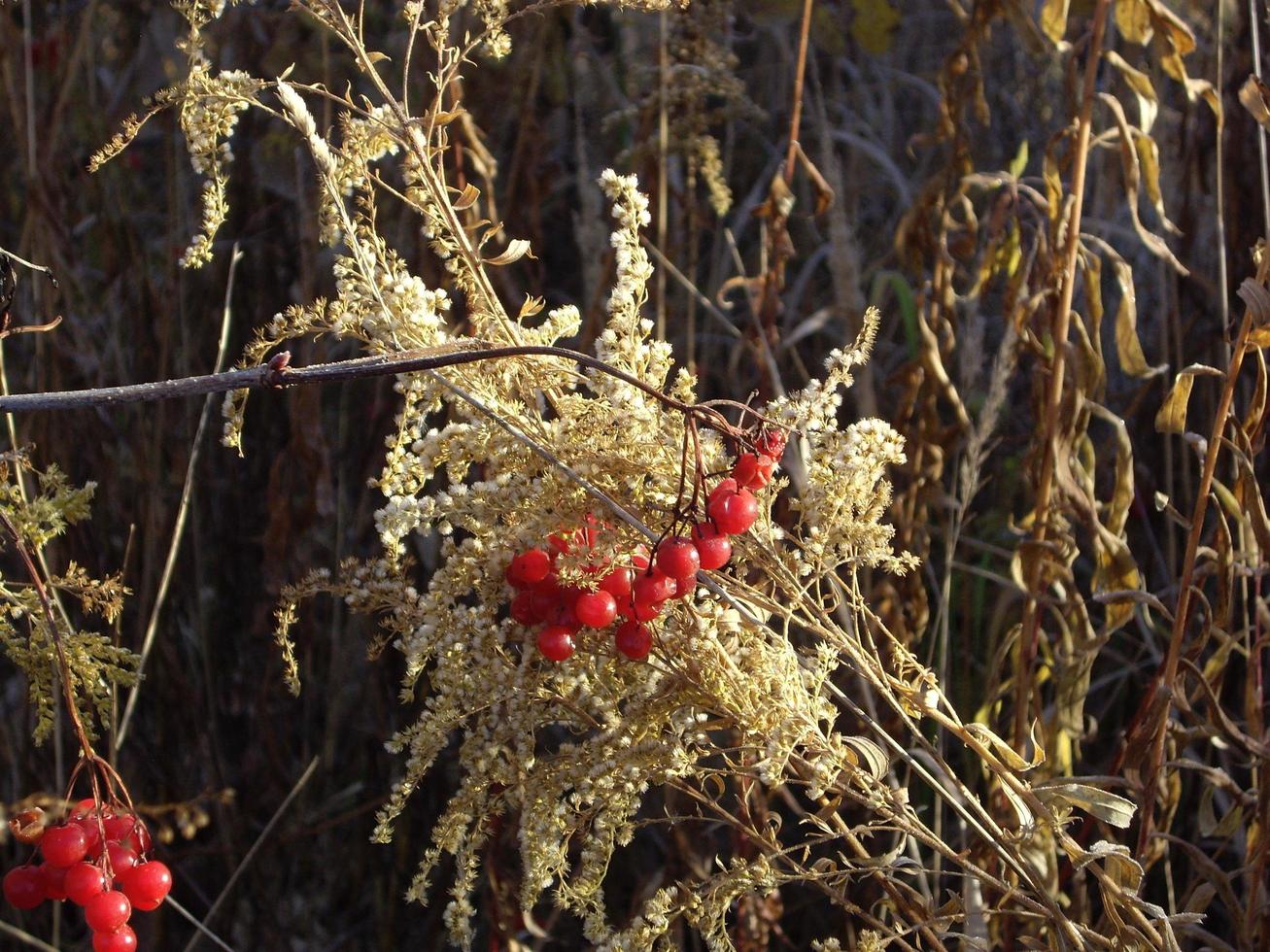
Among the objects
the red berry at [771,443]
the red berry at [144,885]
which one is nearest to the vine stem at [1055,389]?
the red berry at [771,443]

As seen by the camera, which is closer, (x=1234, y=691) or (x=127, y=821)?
(x=127, y=821)

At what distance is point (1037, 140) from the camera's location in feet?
7.68

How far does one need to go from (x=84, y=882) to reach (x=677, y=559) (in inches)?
19.0

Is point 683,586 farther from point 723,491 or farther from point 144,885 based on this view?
point 144,885

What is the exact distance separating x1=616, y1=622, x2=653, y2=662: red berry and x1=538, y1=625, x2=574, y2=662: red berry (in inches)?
1.4

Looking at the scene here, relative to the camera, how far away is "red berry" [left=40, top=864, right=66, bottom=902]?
2.89 ft

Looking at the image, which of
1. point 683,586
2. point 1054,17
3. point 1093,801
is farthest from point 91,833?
point 1054,17

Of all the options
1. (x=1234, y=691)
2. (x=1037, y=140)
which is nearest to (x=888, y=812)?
(x=1234, y=691)

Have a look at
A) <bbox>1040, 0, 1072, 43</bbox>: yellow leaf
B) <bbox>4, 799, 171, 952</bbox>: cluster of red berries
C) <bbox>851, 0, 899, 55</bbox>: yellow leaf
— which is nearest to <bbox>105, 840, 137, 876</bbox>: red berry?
<bbox>4, 799, 171, 952</bbox>: cluster of red berries

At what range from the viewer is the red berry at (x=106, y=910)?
848 millimetres

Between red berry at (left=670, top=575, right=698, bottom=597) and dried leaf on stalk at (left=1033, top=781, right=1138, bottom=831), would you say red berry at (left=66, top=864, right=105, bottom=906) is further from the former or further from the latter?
dried leaf on stalk at (left=1033, top=781, right=1138, bottom=831)

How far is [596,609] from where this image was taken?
2.47 feet

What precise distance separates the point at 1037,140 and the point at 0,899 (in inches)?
83.9

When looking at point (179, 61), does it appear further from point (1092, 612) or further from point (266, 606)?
point (1092, 612)
